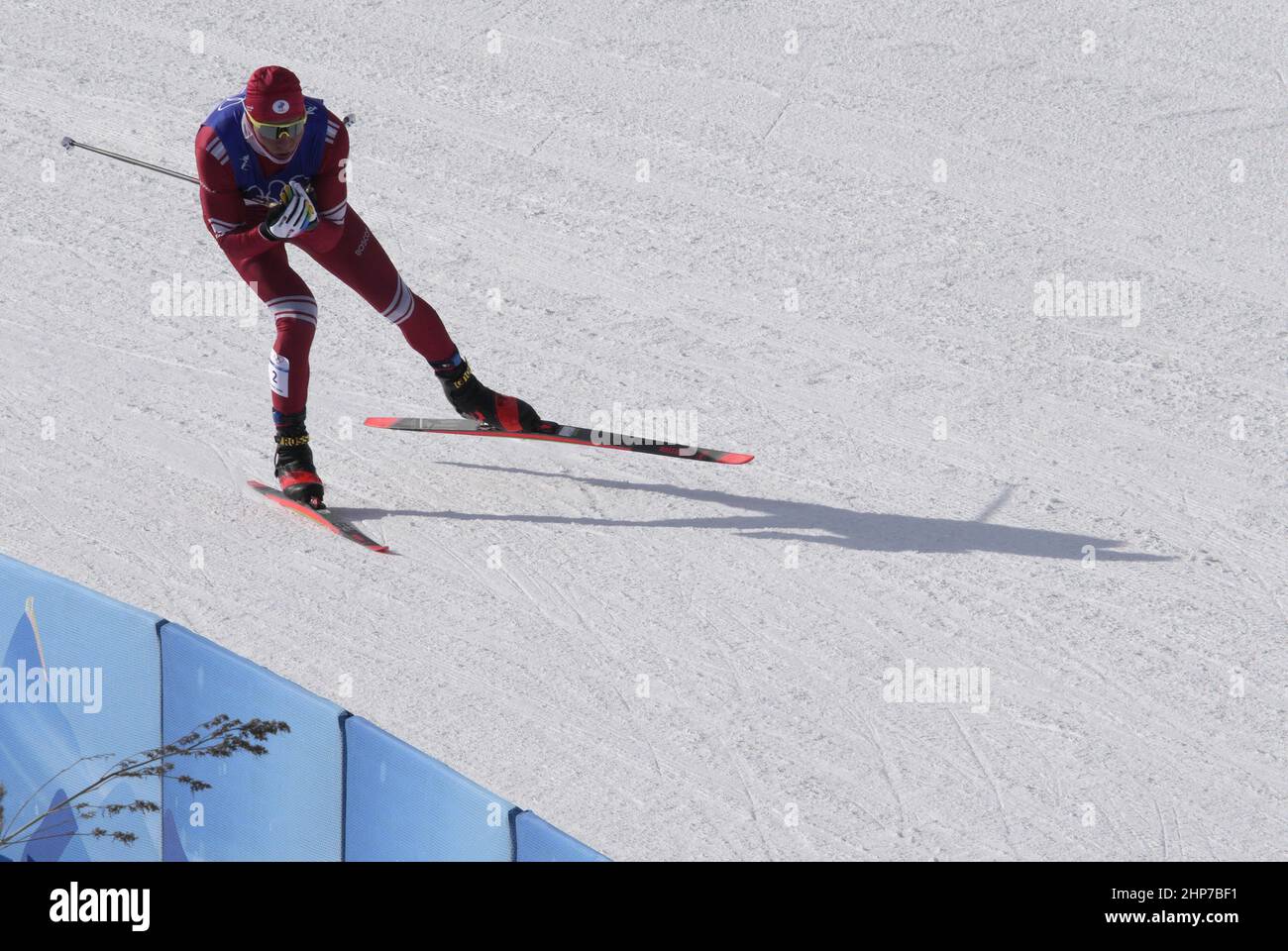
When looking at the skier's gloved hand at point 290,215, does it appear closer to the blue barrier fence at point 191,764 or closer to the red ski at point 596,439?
the red ski at point 596,439

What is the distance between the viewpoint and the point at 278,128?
22.0 ft

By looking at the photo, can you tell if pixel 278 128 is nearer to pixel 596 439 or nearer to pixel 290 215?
pixel 290 215

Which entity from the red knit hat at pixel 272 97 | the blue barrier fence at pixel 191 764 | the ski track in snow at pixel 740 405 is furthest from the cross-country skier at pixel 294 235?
the blue barrier fence at pixel 191 764

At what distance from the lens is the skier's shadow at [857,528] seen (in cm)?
745

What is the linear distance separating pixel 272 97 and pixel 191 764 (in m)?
2.67

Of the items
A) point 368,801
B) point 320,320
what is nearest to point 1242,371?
point 320,320

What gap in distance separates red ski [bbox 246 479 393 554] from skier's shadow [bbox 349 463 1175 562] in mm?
190

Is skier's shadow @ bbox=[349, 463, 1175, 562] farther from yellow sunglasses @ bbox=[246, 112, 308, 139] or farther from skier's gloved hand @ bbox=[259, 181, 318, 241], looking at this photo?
yellow sunglasses @ bbox=[246, 112, 308, 139]

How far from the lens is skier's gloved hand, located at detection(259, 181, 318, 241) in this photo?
6855mm

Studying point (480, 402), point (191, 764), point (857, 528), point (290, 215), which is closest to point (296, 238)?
point (290, 215)

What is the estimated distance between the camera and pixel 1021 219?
9.98m
